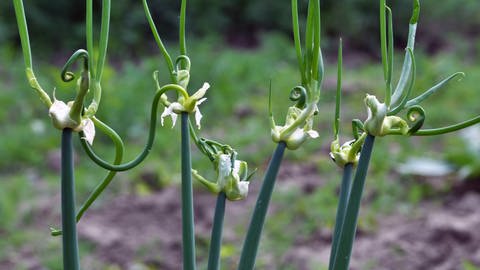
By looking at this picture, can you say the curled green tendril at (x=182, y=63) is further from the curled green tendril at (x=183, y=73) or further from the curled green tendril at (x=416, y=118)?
the curled green tendril at (x=416, y=118)

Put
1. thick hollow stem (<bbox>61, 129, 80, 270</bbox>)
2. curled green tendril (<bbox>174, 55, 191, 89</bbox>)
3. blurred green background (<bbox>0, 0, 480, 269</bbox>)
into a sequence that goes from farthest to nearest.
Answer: blurred green background (<bbox>0, 0, 480, 269</bbox>) → curled green tendril (<bbox>174, 55, 191, 89</bbox>) → thick hollow stem (<bbox>61, 129, 80, 270</bbox>)

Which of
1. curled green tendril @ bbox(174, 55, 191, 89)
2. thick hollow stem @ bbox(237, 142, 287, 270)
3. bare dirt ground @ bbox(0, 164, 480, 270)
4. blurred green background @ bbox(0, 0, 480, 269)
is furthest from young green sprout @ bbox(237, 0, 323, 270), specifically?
blurred green background @ bbox(0, 0, 480, 269)

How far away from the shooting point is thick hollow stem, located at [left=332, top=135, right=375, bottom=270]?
0.65m

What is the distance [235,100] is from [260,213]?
12.9 ft

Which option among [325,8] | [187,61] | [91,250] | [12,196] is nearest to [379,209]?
[91,250]

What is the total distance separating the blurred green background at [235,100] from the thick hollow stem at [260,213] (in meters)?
1.91

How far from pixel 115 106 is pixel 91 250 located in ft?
4.68

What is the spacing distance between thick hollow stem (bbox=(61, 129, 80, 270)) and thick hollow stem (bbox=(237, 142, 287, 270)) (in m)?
0.16

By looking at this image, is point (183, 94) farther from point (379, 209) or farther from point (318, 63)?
point (379, 209)

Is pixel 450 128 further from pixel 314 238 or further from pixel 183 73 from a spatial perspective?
pixel 314 238

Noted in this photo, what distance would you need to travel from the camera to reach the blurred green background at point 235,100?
10.00 feet

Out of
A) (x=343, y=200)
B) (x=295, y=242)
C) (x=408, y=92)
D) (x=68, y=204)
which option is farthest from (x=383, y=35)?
(x=295, y=242)

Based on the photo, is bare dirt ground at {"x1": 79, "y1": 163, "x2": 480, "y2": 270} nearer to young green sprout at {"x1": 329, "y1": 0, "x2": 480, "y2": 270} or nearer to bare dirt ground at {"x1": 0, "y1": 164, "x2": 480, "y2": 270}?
bare dirt ground at {"x1": 0, "y1": 164, "x2": 480, "y2": 270}

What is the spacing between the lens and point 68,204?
631mm
